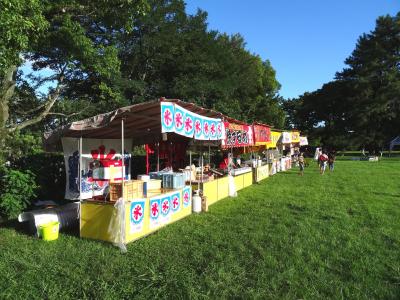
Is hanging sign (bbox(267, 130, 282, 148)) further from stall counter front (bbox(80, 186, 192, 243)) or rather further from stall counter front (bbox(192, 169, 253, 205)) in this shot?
stall counter front (bbox(80, 186, 192, 243))

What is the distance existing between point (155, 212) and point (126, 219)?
45.9 inches

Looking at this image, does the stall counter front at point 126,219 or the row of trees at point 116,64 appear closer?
the stall counter front at point 126,219

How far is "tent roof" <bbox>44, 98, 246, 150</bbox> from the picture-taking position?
7.85 metres

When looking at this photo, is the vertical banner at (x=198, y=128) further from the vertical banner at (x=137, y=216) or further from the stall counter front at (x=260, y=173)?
the stall counter front at (x=260, y=173)

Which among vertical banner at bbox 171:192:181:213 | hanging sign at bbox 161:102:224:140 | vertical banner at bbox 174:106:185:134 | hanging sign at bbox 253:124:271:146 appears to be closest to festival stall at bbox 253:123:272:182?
hanging sign at bbox 253:124:271:146

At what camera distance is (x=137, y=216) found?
7871 millimetres

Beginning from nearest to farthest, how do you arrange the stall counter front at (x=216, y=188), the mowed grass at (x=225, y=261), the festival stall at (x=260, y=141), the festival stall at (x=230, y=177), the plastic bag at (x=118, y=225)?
the mowed grass at (x=225, y=261) < the plastic bag at (x=118, y=225) < the stall counter front at (x=216, y=188) < the festival stall at (x=230, y=177) < the festival stall at (x=260, y=141)

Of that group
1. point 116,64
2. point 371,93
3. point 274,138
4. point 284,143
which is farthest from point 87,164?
point 371,93

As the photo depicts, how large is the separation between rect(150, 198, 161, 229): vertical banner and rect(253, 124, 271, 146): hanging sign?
33.2 ft

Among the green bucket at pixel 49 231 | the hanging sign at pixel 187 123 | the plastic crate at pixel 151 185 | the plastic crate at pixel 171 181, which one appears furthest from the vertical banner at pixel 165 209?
the green bucket at pixel 49 231

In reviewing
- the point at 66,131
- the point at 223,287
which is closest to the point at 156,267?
the point at 223,287

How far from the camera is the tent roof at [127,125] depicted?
7.85m

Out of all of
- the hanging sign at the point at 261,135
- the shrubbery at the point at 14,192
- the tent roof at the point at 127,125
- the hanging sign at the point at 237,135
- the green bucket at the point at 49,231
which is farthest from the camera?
the hanging sign at the point at 261,135

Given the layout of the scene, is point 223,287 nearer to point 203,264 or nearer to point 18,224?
point 203,264
